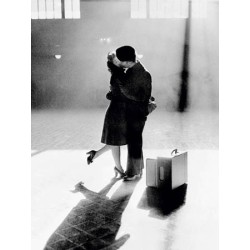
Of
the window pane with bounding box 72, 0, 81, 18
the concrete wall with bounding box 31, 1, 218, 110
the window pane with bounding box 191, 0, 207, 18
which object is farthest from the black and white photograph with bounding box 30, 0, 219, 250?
the window pane with bounding box 191, 0, 207, 18

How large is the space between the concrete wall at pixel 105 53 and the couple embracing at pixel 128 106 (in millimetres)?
13312

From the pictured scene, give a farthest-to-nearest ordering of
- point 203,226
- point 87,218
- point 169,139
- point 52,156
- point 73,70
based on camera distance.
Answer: point 73,70
point 169,139
point 52,156
point 87,218
point 203,226

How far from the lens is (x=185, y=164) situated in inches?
173

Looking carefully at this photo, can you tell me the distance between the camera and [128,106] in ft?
14.5

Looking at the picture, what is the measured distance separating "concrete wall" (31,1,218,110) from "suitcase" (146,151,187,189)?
1345cm

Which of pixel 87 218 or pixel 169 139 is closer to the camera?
pixel 87 218

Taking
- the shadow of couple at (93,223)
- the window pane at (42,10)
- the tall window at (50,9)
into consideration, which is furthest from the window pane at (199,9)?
the shadow of couple at (93,223)

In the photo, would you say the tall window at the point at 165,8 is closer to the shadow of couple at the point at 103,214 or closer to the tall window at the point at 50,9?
the tall window at the point at 50,9

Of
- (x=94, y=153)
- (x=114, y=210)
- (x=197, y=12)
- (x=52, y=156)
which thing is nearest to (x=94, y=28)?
(x=197, y=12)

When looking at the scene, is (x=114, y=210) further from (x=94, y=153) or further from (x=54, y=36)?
(x=54, y=36)

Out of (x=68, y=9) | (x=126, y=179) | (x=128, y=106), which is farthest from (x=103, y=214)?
(x=68, y=9)

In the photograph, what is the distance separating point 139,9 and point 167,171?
16.0 metres

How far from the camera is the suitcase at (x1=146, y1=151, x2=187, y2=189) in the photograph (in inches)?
162

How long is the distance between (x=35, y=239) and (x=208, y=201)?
6.48ft
